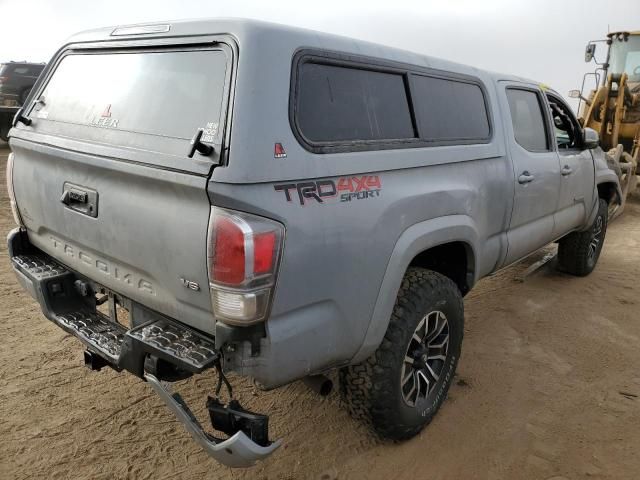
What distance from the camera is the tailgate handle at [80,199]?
7.42 ft

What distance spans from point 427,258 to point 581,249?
290cm

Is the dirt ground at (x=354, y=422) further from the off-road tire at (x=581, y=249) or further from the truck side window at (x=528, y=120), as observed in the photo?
the truck side window at (x=528, y=120)

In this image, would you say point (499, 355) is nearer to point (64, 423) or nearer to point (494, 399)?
point (494, 399)

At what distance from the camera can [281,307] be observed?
1.91 metres

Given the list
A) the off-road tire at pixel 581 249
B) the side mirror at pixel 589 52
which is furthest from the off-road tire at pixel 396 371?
the side mirror at pixel 589 52

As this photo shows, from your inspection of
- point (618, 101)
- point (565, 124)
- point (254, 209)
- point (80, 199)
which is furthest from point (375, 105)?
point (618, 101)

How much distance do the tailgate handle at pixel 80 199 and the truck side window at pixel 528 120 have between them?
275 centimetres

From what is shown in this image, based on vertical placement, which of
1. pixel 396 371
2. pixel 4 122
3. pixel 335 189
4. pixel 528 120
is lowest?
pixel 396 371

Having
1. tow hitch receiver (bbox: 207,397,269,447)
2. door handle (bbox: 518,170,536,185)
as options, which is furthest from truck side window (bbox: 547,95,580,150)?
tow hitch receiver (bbox: 207,397,269,447)

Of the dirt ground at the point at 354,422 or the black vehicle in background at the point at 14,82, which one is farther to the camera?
the black vehicle in background at the point at 14,82

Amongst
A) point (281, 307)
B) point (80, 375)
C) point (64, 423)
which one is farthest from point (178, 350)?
point (80, 375)

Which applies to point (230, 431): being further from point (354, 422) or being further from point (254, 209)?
point (354, 422)

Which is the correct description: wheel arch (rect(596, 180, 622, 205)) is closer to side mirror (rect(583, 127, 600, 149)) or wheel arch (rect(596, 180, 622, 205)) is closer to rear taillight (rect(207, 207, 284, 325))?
side mirror (rect(583, 127, 600, 149))

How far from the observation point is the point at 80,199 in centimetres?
233
